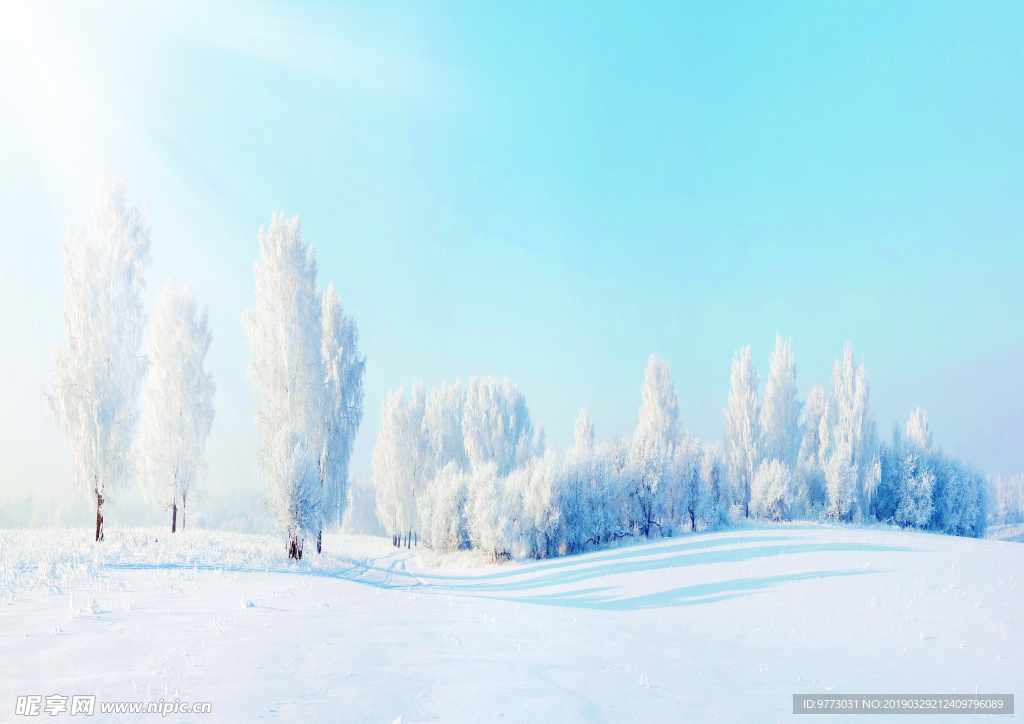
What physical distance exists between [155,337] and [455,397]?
26239mm

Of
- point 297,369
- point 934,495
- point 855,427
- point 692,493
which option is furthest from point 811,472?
point 297,369

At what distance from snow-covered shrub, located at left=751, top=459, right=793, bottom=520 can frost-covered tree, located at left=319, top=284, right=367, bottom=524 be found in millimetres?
26388

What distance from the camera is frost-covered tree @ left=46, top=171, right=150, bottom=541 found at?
613 inches

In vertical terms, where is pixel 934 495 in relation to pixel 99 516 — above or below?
above

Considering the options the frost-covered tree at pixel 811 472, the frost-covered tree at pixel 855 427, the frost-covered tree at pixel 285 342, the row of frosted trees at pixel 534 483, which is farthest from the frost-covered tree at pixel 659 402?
the frost-covered tree at pixel 285 342

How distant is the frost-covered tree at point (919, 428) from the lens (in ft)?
145

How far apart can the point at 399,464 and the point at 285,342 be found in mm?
21362

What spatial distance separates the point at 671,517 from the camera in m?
29.9

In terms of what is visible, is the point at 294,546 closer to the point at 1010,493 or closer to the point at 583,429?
the point at 583,429

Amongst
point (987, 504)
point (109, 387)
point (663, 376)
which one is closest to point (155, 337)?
point (109, 387)

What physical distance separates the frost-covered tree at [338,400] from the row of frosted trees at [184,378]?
0.04 metres

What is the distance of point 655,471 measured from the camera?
2877 centimetres

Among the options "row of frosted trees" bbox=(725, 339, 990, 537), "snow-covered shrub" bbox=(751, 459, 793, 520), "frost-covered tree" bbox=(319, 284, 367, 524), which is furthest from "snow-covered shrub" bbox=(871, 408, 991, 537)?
"frost-covered tree" bbox=(319, 284, 367, 524)

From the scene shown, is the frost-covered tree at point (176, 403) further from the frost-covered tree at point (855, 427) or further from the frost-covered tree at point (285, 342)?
the frost-covered tree at point (855, 427)
